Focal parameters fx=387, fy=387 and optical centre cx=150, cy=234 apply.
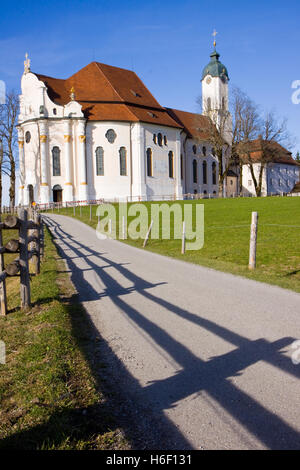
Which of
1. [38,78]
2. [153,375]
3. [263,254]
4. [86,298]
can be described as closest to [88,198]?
[38,78]

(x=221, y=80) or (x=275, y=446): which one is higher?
(x=221, y=80)

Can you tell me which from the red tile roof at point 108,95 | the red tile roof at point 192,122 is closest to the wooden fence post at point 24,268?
the red tile roof at point 108,95

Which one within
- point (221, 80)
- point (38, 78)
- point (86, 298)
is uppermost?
point (221, 80)

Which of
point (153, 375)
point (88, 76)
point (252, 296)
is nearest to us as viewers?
point (153, 375)

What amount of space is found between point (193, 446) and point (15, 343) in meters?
3.31

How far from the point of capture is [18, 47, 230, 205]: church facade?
52.1m

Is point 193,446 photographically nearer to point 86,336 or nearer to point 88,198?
point 86,336

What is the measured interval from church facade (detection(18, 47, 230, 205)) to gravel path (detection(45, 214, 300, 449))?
1762 inches

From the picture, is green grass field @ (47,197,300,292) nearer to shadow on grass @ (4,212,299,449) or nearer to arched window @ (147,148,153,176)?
shadow on grass @ (4,212,299,449)

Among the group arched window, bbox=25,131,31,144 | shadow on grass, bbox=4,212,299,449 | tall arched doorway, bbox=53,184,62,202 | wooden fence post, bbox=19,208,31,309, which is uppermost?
arched window, bbox=25,131,31,144

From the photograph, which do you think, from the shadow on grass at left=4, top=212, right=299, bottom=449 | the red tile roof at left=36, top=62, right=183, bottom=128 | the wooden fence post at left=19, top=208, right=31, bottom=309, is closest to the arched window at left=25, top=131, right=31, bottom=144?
the red tile roof at left=36, top=62, right=183, bottom=128

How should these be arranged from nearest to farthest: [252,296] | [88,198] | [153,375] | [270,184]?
[153,375]
[252,296]
[88,198]
[270,184]

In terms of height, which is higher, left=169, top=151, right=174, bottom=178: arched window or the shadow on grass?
left=169, top=151, right=174, bottom=178: arched window

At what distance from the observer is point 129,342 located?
17.5 feet
